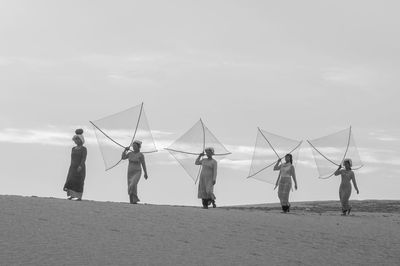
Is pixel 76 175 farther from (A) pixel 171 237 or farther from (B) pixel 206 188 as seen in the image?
(A) pixel 171 237

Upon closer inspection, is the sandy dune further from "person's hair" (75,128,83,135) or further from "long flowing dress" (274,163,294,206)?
"person's hair" (75,128,83,135)

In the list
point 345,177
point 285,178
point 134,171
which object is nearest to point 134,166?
point 134,171

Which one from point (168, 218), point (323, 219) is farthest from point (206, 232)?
point (323, 219)

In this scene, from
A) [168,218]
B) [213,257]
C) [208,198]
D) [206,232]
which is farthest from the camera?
[208,198]

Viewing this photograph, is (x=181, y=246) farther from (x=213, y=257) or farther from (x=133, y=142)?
(x=133, y=142)

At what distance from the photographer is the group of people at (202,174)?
27.2m

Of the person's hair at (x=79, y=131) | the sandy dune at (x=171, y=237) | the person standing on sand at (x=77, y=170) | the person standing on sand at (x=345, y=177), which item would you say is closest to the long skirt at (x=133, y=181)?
the person standing on sand at (x=77, y=170)

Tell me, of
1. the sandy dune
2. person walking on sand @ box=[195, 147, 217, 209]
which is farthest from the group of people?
the sandy dune

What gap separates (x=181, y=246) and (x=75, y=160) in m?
9.33

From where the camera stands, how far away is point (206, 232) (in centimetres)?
2092

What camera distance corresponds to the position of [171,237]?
1969 centimetres

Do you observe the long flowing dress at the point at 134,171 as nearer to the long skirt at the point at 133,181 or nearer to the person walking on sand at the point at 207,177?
the long skirt at the point at 133,181

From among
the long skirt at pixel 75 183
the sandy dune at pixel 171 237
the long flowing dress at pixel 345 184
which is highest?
the long flowing dress at pixel 345 184

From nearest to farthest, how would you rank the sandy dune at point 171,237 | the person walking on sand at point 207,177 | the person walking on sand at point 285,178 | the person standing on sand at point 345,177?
the sandy dune at point 171,237
the person walking on sand at point 207,177
the person walking on sand at point 285,178
the person standing on sand at point 345,177
